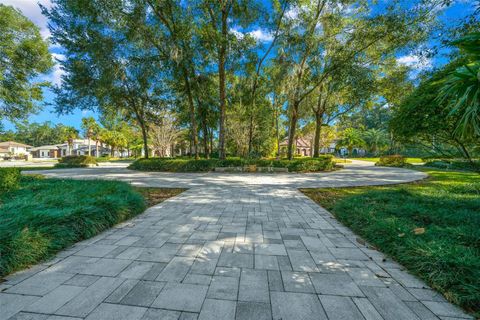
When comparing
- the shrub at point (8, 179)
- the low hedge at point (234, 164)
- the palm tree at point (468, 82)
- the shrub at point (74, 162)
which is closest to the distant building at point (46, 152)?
the shrub at point (74, 162)

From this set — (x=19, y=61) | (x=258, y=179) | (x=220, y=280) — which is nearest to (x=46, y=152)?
(x=19, y=61)

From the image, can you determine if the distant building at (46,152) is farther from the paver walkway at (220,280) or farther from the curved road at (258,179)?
the paver walkway at (220,280)

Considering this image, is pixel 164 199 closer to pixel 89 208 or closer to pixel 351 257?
pixel 89 208

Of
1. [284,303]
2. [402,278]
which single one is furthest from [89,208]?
[402,278]

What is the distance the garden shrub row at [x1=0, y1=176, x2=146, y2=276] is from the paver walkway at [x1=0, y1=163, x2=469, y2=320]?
0.53 ft

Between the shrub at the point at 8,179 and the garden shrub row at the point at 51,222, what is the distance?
0.79 m

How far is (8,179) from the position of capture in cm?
509

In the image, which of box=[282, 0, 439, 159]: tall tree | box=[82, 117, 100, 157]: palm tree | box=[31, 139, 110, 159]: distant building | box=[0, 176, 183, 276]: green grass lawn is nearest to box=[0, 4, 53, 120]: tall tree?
box=[0, 176, 183, 276]: green grass lawn

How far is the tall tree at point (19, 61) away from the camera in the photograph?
1205 centimetres

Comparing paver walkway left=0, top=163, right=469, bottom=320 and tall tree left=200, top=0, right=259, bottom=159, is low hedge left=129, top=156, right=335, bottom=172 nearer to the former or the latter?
tall tree left=200, top=0, right=259, bottom=159

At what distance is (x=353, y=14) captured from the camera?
1107 centimetres

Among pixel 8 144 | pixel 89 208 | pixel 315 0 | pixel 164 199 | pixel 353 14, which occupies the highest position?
pixel 315 0

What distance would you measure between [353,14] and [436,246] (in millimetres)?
13508

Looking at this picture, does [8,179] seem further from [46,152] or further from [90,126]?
[46,152]
